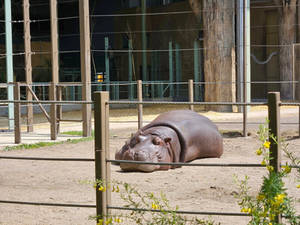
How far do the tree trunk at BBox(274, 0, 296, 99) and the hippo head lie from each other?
39.4ft

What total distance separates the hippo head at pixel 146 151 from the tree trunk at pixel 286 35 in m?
12.0

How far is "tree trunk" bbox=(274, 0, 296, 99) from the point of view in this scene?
18812mm

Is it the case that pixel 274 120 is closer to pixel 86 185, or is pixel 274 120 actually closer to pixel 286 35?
pixel 86 185

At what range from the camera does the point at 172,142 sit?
794 cm

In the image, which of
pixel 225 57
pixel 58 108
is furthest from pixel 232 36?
pixel 58 108

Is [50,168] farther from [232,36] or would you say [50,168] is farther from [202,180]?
[232,36]

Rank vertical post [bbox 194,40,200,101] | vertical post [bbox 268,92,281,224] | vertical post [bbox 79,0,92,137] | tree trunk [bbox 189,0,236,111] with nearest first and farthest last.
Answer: vertical post [bbox 268,92,281,224]
vertical post [bbox 79,0,92,137]
tree trunk [bbox 189,0,236,111]
vertical post [bbox 194,40,200,101]

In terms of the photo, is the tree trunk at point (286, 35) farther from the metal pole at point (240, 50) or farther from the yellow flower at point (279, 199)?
the yellow flower at point (279, 199)

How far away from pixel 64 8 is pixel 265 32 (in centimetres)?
919

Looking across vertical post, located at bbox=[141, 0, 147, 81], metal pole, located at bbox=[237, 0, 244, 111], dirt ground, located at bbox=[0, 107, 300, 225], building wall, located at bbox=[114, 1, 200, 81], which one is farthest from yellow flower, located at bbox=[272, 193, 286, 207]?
vertical post, located at bbox=[141, 0, 147, 81]

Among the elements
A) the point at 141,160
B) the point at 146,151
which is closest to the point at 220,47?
the point at 146,151

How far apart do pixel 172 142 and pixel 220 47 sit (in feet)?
29.7

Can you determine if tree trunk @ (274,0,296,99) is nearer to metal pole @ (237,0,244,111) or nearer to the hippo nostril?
metal pole @ (237,0,244,111)

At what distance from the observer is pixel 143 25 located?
23.0m
